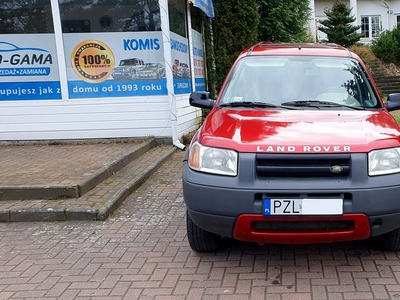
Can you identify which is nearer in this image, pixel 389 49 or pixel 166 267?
pixel 166 267

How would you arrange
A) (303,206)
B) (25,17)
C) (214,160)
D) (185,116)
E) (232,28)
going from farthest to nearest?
(232,28) → (185,116) → (25,17) → (214,160) → (303,206)

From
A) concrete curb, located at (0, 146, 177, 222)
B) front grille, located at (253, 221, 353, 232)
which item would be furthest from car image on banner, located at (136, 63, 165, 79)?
front grille, located at (253, 221, 353, 232)

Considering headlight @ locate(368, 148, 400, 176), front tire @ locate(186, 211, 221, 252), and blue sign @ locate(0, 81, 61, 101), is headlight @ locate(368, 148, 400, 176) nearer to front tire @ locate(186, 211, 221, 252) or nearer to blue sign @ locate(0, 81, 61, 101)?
front tire @ locate(186, 211, 221, 252)

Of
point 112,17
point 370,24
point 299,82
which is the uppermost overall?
point 370,24

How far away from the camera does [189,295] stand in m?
2.88

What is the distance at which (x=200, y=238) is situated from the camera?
3406 mm

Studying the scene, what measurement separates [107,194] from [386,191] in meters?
3.23


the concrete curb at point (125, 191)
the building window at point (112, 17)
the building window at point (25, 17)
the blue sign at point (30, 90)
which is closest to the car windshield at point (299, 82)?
the concrete curb at point (125, 191)

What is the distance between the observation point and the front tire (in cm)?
337

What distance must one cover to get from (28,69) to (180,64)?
311 cm

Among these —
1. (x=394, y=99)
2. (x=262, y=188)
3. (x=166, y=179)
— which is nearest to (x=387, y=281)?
(x=262, y=188)

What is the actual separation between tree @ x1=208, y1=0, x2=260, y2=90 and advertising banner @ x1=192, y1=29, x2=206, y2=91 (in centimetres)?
45

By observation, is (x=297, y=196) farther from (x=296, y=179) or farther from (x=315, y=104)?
(x=315, y=104)

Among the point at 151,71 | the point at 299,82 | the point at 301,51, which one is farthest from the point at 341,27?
the point at 299,82
